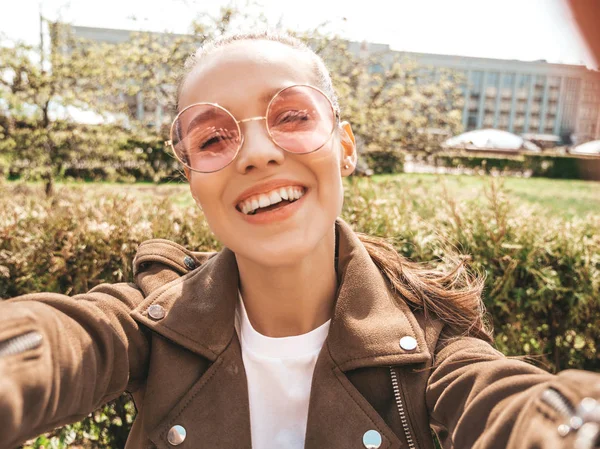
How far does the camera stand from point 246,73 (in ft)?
5.83

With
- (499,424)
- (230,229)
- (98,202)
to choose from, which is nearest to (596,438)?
(499,424)

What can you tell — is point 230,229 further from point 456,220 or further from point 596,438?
point 456,220

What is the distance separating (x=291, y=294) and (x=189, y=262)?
547 millimetres

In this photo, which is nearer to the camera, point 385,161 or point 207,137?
point 207,137

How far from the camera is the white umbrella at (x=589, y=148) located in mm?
476

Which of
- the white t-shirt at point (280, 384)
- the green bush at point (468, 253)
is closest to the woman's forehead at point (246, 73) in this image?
the white t-shirt at point (280, 384)

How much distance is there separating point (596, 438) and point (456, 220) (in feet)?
8.30

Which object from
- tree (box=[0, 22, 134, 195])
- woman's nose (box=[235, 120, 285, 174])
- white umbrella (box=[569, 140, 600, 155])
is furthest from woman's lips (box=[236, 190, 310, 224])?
tree (box=[0, 22, 134, 195])

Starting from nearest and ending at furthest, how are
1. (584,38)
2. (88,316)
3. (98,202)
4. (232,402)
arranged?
(584,38) < (88,316) < (232,402) < (98,202)

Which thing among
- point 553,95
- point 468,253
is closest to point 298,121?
point 553,95

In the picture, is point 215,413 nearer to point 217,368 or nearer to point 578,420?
point 217,368

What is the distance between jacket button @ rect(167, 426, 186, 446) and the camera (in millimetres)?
1710

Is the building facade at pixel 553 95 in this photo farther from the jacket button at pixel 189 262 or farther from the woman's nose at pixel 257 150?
the jacket button at pixel 189 262

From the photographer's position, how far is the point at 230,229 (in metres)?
1.80
